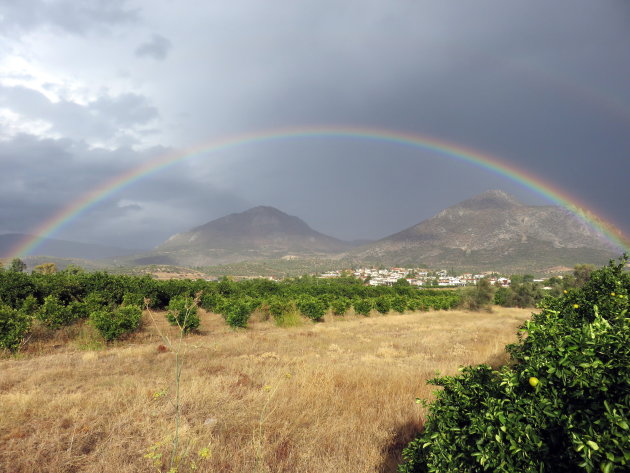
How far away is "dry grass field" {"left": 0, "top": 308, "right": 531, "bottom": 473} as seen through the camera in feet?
14.1

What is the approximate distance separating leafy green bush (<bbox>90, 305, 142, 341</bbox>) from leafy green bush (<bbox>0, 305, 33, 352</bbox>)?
2.22 m

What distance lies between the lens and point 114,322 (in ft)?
42.7

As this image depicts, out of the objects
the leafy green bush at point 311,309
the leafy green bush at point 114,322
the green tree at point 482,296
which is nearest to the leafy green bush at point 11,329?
the leafy green bush at point 114,322

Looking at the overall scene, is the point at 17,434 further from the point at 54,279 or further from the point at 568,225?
the point at 568,225

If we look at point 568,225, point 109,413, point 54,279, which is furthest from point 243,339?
A: point 568,225

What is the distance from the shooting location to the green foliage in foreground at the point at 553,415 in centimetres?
178

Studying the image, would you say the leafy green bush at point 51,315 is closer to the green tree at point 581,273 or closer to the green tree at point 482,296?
the green tree at point 482,296

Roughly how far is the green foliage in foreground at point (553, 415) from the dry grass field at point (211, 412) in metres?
2.37

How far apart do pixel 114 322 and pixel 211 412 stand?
9902 mm

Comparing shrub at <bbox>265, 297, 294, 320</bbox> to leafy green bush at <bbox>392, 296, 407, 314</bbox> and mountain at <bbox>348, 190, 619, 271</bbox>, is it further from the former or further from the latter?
mountain at <bbox>348, 190, 619, 271</bbox>

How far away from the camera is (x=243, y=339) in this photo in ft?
46.2

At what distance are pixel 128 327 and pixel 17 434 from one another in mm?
9588

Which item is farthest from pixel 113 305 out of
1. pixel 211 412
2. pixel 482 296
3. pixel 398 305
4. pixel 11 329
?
pixel 482 296

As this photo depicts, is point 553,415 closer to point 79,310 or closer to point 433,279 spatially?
point 79,310
